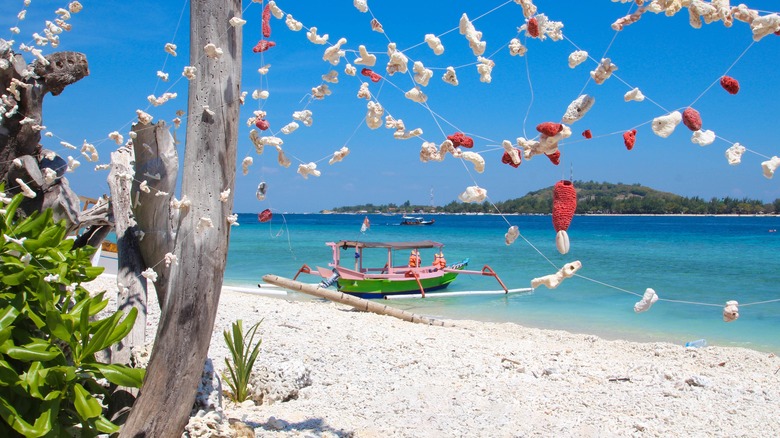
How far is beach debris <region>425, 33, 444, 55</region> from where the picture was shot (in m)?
2.15

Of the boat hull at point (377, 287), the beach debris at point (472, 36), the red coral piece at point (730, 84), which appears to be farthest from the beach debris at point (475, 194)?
the boat hull at point (377, 287)

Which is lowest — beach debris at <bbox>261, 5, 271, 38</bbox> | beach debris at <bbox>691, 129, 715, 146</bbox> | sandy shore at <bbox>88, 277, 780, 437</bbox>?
sandy shore at <bbox>88, 277, 780, 437</bbox>

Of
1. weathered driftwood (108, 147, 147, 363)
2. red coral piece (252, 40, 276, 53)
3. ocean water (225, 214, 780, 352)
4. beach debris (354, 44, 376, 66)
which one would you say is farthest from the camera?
ocean water (225, 214, 780, 352)

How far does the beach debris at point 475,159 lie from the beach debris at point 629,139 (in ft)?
1.78

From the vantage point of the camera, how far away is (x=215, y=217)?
2543 millimetres

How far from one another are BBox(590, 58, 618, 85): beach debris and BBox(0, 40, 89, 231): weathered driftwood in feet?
8.92

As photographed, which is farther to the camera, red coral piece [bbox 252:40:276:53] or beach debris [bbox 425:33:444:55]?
red coral piece [bbox 252:40:276:53]

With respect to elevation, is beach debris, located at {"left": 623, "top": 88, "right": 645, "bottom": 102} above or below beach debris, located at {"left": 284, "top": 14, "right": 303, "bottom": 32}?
below

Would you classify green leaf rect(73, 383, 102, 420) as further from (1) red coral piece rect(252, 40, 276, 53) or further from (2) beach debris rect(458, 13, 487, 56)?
(2) beach debris rect(458, 13, 487, 56)

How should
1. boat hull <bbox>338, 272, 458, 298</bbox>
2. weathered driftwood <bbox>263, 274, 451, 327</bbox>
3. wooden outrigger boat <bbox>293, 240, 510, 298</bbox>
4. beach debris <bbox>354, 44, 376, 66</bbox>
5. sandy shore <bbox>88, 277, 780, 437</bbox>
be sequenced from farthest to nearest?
boat hull <bbox>338, 272, 458, 298</bbox>
wooden outrigger boat <bbox>293, 240, 510, 298</bbox>
weathered driftwood <bbox>263, 274, 451, 327</bbox>
sandy shore <bbox>88, 277, 780, 437</bbox>
beach debris <bbox>354, 44, 376, 66</bbox>

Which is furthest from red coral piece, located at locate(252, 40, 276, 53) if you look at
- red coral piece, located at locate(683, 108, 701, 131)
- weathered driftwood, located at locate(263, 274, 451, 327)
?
weathered driftwood, located at locate(263, 274, 451, 327)

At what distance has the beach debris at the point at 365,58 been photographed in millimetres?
2217

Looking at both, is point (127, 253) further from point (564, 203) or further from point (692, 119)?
point (692, 119)

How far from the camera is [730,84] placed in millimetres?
1919
